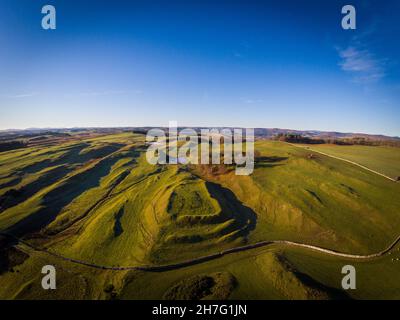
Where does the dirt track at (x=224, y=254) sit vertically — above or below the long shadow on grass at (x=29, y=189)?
below

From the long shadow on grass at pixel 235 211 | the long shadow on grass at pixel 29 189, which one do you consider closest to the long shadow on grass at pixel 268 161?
the long shadow on grass at pixel 235 211

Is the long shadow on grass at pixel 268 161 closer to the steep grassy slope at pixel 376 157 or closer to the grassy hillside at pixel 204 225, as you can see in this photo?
the grassy hillside at pixel 204 225

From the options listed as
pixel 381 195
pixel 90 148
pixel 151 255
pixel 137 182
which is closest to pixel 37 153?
pixel 90 148

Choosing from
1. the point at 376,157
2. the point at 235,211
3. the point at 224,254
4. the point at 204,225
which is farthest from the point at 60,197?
the point at 376,157

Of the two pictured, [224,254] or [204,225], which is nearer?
[224,254]

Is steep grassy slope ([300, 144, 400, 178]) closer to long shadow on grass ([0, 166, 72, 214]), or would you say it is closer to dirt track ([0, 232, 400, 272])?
dirt track ([0, 232, 400, 272])

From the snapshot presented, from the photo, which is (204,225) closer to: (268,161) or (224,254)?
(224,254)

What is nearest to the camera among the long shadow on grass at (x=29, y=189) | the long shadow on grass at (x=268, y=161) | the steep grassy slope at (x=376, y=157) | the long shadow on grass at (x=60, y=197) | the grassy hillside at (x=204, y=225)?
the grassy hillside at (x=204, y=225)

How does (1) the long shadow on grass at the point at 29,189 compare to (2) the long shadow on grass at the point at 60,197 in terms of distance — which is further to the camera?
(1) the long shadow on grass at the point at 29,189

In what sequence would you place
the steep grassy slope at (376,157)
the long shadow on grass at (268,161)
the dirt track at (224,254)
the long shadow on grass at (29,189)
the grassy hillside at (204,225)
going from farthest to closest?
the long shadow on grass at (268,161) < the steep grassy slope at (376,157) < the long shadow on grass at (29,189) < the dirt track at (224,254) < the grassy hillside at (204,225)
